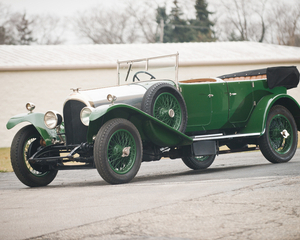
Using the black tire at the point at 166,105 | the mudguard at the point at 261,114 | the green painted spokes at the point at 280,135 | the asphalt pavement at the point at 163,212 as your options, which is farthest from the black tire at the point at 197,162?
the asphalt pavement at the point at 163,212

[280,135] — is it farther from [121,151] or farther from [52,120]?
[52,120]

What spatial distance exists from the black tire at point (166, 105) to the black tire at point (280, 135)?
6.56 feet

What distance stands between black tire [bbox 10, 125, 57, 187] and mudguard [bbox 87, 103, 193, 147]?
4.00 feet

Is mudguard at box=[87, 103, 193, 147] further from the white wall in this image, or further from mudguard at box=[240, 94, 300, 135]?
the white wall

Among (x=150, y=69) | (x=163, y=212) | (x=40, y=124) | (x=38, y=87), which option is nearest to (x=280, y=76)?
(x=150, y=69)

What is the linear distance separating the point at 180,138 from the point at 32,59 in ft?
42.8

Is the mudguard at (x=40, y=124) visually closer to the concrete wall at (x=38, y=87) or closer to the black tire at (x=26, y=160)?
the black tire at (x=26, y=160)

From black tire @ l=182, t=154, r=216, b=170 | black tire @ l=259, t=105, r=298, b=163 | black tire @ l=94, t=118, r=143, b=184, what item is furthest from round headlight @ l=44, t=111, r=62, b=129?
black tire @ l=259, t=105, r=298, b=163

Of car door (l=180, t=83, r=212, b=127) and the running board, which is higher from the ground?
car door (l=180, t=83, r=212, b=127)

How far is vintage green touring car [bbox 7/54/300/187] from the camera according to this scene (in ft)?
19.8

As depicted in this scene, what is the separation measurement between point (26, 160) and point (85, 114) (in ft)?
4.15

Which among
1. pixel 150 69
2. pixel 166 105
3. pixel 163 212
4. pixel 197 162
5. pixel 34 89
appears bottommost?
pixel 197 162

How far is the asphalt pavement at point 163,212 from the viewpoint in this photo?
323cm

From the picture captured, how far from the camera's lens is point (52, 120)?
21.9ft
